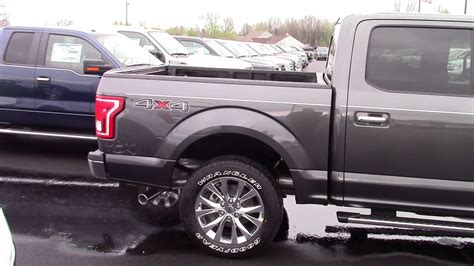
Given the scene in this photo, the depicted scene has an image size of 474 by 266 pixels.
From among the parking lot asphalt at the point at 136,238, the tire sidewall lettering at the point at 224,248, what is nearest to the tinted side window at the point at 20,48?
the parking lot asphalt at the point at 136,238

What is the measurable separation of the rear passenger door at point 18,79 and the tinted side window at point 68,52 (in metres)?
0.24

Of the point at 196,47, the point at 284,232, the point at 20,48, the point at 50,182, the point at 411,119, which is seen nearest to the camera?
the point at 411,119

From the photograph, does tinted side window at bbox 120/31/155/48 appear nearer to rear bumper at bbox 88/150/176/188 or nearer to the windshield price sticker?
the windshield price sticker

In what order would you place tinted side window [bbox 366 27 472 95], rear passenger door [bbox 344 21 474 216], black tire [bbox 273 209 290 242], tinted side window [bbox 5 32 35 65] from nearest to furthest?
rear passenger door [bbox 344 21 474 216], tinted side window [bbox 366 27 472 95], black tire [bbox 273 209 290 242], tinted side window [bbox 5 32 35 65]

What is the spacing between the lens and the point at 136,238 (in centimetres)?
438

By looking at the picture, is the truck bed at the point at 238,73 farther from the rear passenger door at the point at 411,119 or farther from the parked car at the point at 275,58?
the parked car at the point at 275,58

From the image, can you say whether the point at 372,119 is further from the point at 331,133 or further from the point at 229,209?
the point at 229,209

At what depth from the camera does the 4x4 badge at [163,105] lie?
384cm

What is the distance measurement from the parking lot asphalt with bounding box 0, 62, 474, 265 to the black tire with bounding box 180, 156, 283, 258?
116mm

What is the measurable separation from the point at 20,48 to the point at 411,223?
20.0ft

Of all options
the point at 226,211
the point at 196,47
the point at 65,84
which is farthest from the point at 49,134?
the point at 196,47

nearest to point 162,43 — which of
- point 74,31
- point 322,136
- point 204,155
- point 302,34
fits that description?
point 74,31

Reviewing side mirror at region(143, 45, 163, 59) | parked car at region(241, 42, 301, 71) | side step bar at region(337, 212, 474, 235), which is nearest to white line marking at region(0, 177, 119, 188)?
side step bar at region(337, 212, 474, 235)

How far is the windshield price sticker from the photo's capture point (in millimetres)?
7035
